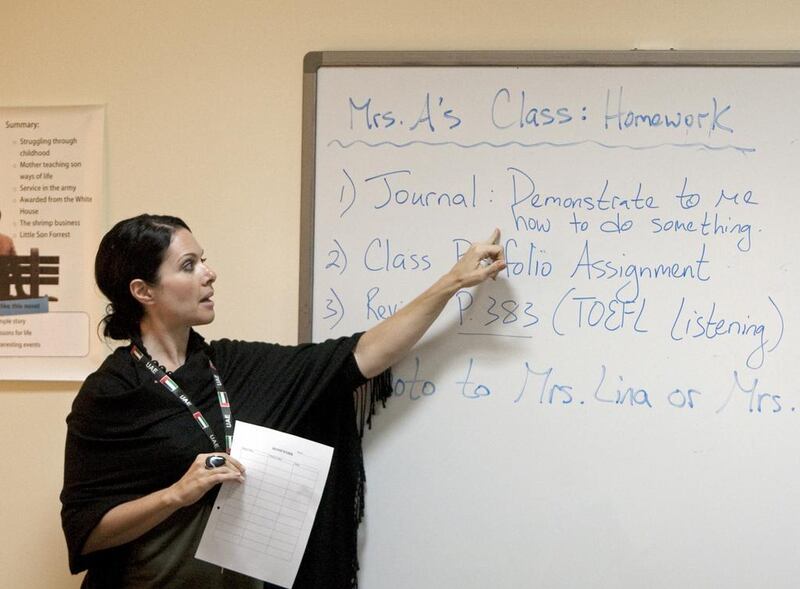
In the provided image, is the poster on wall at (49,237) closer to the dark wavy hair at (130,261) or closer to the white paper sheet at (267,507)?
the dark wavy hair at (130,261)

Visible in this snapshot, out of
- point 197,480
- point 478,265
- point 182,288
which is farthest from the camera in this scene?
point 478,265

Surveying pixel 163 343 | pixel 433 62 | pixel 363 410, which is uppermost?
pixel 433 62

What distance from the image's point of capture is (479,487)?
1.34 m

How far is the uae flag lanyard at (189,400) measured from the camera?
1.15 metres

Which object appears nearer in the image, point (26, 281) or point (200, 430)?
point (200, 430)

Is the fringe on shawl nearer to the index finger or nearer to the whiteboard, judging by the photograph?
the whiteboard

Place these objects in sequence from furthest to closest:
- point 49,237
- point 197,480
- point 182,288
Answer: point 49,237, point 182,288, point 197,480

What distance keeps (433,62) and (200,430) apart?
0.83 metres

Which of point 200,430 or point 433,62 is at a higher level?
point 433,62

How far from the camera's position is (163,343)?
4.00 feet

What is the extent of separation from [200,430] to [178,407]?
0.05m

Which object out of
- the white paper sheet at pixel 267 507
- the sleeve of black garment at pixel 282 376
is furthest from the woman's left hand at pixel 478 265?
the white paper sheet at pixel 267 507

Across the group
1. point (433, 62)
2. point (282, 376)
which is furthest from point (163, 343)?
point (433, 62)

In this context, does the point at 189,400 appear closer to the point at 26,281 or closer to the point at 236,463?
the point at 236,463
